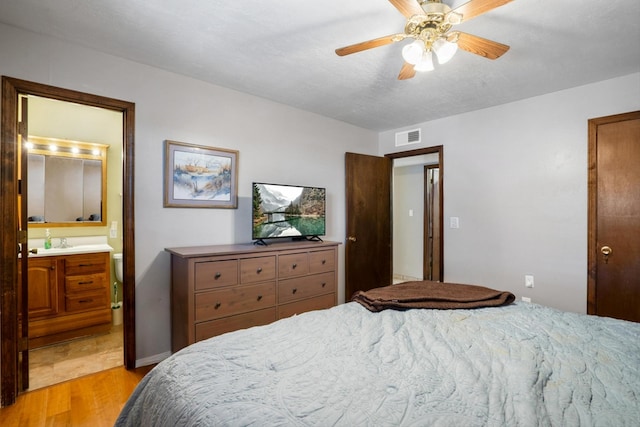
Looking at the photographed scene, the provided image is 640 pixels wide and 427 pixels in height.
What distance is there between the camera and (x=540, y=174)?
3.08 m

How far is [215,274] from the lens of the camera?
2.35 m

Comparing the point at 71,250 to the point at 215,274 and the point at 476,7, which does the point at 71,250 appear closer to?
the point at 215,274

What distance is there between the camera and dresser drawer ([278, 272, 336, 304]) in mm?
2766

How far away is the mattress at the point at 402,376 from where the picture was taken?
2.77 ft

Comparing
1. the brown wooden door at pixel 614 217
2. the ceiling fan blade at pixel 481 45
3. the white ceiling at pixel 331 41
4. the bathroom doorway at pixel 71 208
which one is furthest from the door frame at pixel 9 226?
the brown wooden door at pixel 614 217

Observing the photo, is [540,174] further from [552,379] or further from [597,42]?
[552,379]

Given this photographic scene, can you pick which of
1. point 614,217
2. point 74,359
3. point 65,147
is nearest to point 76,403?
point 74,359

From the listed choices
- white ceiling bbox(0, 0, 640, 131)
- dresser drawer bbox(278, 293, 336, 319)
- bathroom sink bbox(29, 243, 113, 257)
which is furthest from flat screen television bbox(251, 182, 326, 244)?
bathroom sink bbox(29, 243, 113, 257)

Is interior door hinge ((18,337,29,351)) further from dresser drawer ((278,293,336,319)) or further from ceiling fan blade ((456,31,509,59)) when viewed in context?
ceiling fan blade ((456,31,509,59))

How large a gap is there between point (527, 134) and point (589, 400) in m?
2.95

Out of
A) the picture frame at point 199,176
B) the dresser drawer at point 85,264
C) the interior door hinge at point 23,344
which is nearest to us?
the interior door hinge at point 23,344

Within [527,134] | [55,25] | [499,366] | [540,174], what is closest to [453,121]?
[527,134]

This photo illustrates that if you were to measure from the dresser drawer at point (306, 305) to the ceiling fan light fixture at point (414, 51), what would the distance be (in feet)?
7.08

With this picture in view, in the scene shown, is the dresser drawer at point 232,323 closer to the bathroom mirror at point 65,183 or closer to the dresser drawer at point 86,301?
the dresser drawer at point 86,301
